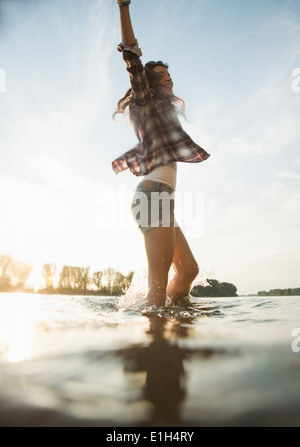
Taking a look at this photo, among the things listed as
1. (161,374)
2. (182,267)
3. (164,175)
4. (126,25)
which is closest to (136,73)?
(126,25)

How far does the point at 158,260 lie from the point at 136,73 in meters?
1.64

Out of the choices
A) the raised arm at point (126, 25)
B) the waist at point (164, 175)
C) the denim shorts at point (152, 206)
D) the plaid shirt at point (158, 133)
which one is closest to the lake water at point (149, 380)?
the denim shorts at point (152, 206)

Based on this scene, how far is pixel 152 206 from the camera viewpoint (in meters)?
2.38

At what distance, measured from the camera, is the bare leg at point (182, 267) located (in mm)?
3020

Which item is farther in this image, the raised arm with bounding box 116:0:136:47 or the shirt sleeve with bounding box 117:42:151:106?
the shirt sleeve with bounding box 117:42:151:106

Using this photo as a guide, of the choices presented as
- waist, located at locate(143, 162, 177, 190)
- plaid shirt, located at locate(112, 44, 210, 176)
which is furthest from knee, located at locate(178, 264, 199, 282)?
Result: plaid shirt, located at locate(112, 44, 210, 176)

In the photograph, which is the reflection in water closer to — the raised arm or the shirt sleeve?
the shirt sleeve

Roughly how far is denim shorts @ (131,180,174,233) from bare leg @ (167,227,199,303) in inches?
25.0

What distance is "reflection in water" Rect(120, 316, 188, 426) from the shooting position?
501 mm

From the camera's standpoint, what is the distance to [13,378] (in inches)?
26.3

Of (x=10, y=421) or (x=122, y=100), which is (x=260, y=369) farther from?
(x=122, y=100)

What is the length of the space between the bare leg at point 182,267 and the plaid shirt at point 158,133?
0.81 metres

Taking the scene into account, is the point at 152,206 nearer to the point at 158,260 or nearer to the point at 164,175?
the point at 164,175

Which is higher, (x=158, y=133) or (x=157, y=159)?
(x=158, y=133)
